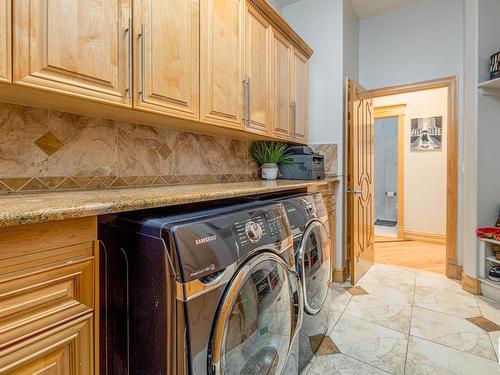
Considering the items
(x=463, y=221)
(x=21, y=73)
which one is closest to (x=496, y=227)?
(x=463, y=221)

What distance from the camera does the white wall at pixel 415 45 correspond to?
2754mm

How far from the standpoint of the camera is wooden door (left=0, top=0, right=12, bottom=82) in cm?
80

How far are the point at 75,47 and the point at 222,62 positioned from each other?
88 cm

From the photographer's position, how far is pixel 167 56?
4.29ft

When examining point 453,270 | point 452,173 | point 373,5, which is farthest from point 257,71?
point 453,270

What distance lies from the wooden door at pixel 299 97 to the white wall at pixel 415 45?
3.24ft

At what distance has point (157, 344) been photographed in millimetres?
756

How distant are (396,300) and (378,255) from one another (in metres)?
1.38

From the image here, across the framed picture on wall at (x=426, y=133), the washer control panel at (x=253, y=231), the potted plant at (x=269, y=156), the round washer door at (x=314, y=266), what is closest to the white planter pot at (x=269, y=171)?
the potted plant at (x=269, y=156)

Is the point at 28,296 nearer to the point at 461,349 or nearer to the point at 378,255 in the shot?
the point at 461,349

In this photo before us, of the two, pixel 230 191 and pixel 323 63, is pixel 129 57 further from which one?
pixel 323 63

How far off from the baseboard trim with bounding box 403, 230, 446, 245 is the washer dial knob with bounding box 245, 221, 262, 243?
4.16 metres

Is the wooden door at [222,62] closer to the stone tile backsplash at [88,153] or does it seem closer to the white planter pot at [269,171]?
the stone tile backsplash at [88,153]

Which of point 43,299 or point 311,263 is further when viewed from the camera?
point 311,263
